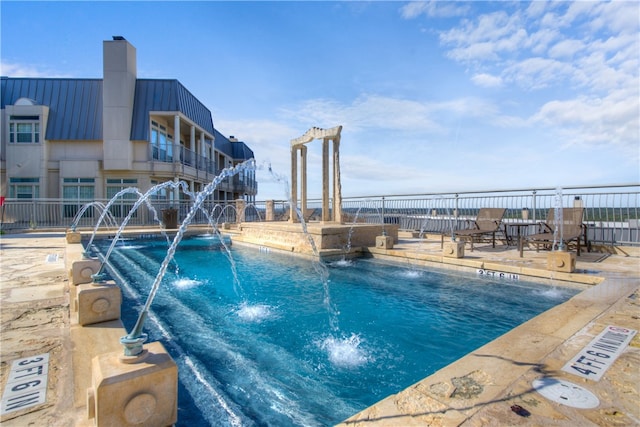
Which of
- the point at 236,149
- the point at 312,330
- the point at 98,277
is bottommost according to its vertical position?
the point at 312,330

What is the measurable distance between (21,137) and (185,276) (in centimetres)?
1984

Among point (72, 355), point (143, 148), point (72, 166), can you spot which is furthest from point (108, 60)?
point (72, 355)

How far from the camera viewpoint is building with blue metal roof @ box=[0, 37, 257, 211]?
64.2 feet

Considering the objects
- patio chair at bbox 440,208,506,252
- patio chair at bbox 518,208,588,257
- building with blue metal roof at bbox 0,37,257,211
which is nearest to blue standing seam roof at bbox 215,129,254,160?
building with blue metal roof at bbox 0,37,257,211

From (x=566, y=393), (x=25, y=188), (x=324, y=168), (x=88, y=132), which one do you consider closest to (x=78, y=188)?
(x=25, y=188)

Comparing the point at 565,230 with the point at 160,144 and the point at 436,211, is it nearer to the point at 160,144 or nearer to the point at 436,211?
the point at 436,211

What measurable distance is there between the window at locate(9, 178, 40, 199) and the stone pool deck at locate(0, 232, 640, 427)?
61.5ft

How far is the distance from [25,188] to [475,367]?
2519 centimetres

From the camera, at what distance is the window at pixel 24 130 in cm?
1967

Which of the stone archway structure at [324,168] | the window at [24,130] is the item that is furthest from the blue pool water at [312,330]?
the window at [24,130]

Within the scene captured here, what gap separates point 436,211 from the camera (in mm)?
11805

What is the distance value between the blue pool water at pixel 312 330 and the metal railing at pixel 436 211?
3824 millimetres

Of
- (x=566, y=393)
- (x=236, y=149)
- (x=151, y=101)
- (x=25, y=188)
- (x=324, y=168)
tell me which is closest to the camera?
(x=566, y=393)

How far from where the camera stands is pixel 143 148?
805 inches
